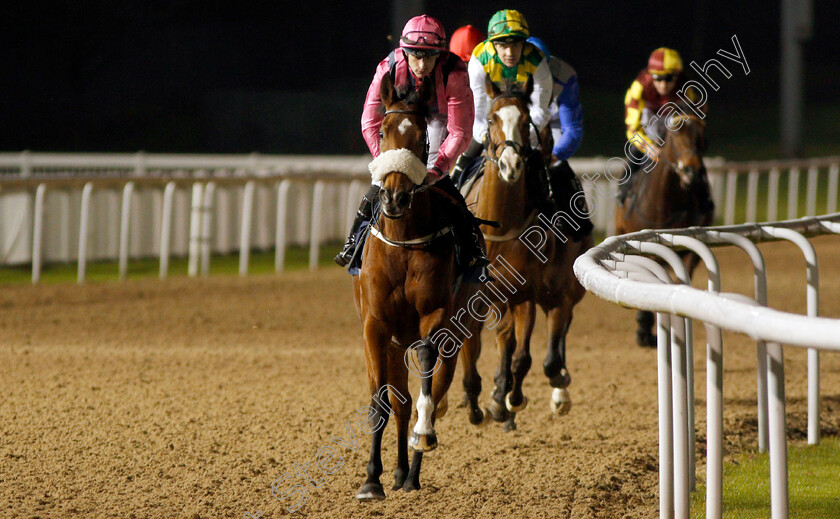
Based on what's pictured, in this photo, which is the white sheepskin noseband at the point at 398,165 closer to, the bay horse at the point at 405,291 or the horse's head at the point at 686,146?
the bay horse at the point at 405,291

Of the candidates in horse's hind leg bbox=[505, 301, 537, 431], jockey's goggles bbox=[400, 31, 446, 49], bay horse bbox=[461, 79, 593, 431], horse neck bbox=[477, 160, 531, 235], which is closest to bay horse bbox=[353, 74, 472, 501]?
jockey's goggles bbox=[400, 31, 446, 49]

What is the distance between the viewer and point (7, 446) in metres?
5.20

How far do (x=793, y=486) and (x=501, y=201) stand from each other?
6.88 feet

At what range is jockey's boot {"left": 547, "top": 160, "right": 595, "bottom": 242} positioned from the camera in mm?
6172

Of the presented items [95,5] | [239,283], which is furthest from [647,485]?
[95,5]

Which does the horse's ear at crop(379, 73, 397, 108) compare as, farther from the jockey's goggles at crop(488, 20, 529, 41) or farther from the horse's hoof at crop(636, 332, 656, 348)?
the horse's hoof at crop(636, 332, 656, 348)

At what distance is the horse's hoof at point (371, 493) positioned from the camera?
444 cm

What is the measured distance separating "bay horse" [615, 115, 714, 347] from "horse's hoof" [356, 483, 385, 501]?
14.2ft

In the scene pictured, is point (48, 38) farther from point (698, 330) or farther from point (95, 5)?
point (698, 330)

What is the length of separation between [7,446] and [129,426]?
0.68 metres

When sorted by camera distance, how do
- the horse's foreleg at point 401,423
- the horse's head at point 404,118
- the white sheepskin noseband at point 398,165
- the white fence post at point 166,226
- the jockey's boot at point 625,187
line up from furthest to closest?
the white fence post at point 166,226, the jockey's boot at point 625,187, the horse's foreleg at point 401,423, the horse's head at point 404,118, the white sheepskin noseband at point 398,165

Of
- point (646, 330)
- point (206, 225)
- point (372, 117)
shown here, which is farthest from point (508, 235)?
point (206, 225)

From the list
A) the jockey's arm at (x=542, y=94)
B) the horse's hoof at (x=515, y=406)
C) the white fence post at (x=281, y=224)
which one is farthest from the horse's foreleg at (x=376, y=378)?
the white fence post at (x=281, y=224)

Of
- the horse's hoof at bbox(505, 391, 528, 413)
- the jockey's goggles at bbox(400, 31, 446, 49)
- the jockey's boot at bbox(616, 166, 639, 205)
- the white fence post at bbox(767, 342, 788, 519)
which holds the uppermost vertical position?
the jockey's goggles at bbox(400, 31, 446, 49)
